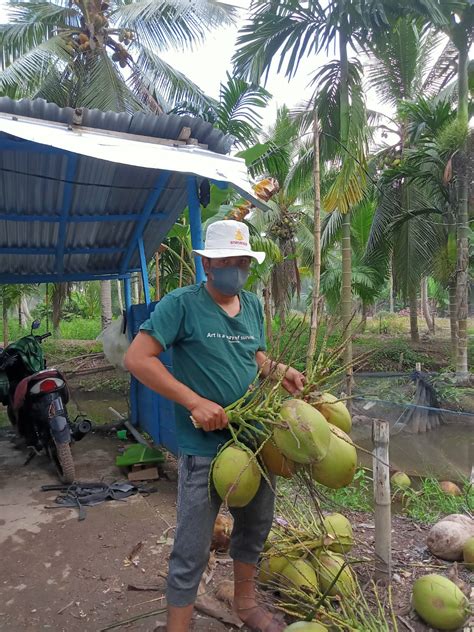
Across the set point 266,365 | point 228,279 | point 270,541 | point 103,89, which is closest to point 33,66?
point 103,89

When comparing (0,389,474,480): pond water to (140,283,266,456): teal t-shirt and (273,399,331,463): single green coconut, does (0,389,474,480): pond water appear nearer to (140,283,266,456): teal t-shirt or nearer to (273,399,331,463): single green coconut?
(140,283,266,456): teal t-shirt

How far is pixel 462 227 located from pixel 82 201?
7.76 meters

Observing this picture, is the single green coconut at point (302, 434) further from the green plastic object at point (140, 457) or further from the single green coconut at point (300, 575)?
the green plastic object at point (140, 457)

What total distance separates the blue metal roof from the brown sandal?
3001mm

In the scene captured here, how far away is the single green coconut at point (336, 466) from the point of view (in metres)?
1.97

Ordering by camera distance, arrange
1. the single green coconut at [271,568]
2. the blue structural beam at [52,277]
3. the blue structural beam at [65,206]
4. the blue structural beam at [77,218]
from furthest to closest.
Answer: the blue structural beam at [52,277] → the blue structural beam at [77,218] → the blue structural beam at [65,206] → the single green coconut at [271,568]

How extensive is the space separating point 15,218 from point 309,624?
422cm

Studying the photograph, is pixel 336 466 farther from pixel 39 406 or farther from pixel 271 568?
pixel 39 406

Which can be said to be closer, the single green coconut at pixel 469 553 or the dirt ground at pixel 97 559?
the dirt ground at pixel 97 559

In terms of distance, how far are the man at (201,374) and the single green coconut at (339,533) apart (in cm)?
51

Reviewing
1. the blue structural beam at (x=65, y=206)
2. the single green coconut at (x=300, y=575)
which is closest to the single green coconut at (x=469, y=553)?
the single green coconut at (x=300, y=575)

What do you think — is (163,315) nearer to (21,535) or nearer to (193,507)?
(193,507)

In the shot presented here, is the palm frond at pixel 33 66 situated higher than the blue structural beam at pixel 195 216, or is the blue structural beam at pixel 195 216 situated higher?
the palm frond at pixel 33 66

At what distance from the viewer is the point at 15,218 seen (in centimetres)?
491
